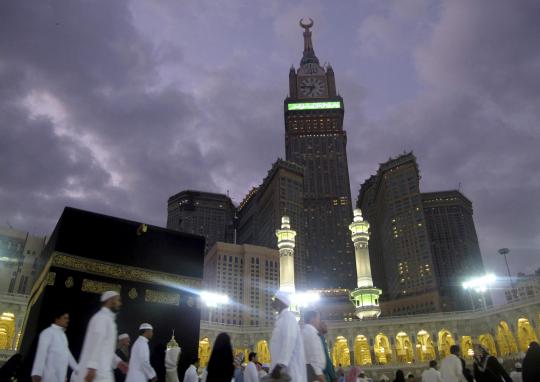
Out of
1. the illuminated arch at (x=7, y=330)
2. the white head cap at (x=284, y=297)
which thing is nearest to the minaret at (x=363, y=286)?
the illuminated arch at (x=7, y=330)

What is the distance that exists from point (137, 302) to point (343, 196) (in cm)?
11904

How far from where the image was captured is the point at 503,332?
124 feet

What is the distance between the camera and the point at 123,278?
46.9 ft

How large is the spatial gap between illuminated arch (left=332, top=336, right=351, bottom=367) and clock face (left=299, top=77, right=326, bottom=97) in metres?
109

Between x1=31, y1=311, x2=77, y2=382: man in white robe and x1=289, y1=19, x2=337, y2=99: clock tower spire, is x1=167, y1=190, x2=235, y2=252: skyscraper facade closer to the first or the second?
x1=289, y1=19, x2=337, y2=99: clock tower spire

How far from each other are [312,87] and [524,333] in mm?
118088

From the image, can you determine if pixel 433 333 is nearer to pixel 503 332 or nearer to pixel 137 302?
pixel 503 332

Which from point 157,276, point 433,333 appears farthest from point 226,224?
point 157,276

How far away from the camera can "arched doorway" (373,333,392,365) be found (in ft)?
138

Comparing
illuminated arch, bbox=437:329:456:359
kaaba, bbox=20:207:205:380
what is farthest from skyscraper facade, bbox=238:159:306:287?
kaaba, bbox=20:207:205:380

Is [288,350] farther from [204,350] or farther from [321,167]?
[321,167]

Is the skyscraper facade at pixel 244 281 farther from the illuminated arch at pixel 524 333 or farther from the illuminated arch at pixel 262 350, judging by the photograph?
the illuminated arch at pixel 524 333

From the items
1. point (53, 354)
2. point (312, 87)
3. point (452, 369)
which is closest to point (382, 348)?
point (452, 369)

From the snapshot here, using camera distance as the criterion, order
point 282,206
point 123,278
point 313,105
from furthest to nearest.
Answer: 1. point 313,105
2. point 282,206
3. point 123,278
